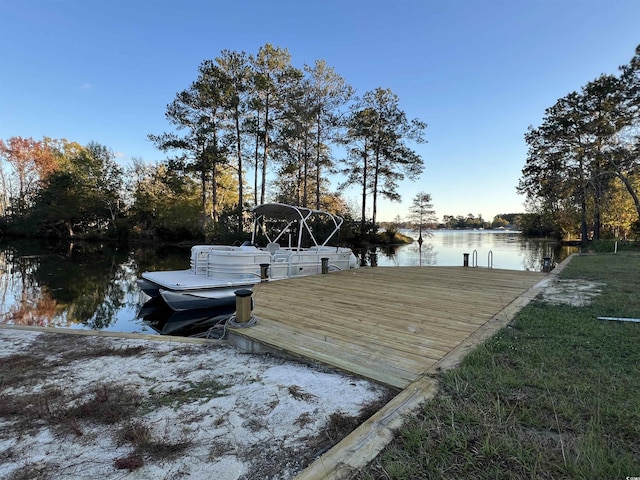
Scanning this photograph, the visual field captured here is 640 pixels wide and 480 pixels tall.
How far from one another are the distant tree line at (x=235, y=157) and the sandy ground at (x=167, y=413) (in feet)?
54.9

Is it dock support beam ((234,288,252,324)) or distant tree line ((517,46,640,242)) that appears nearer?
dock support beam ((234,288,252,324))

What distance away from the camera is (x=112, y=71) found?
1688cm

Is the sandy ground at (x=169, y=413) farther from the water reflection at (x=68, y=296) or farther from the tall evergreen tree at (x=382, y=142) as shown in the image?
the tall evergreen tree at (x=382, y=142)

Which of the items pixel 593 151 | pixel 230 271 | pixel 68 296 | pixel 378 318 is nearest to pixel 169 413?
pixel 378 318

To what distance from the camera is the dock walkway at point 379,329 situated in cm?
171

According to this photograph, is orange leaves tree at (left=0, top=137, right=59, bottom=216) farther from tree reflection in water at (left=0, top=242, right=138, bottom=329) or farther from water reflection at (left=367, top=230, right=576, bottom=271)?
water reflection at (left=367, top=230, right=576, bottom=271)

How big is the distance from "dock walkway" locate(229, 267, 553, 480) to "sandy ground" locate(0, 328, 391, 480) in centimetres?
21

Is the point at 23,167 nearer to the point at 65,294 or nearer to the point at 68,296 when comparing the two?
the point at 65,294

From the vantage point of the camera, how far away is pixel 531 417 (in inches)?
66.1

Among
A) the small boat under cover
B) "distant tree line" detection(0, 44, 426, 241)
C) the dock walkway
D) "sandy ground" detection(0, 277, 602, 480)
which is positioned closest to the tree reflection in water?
the small boat under cover

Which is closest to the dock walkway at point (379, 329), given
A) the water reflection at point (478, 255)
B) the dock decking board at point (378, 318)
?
the dock decking board at point (378, 318)

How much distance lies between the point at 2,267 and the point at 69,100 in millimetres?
15270

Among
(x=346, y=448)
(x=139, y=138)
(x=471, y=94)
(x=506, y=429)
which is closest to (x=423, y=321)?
(x=506, y=429)

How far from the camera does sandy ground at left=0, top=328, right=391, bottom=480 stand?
156 cm
